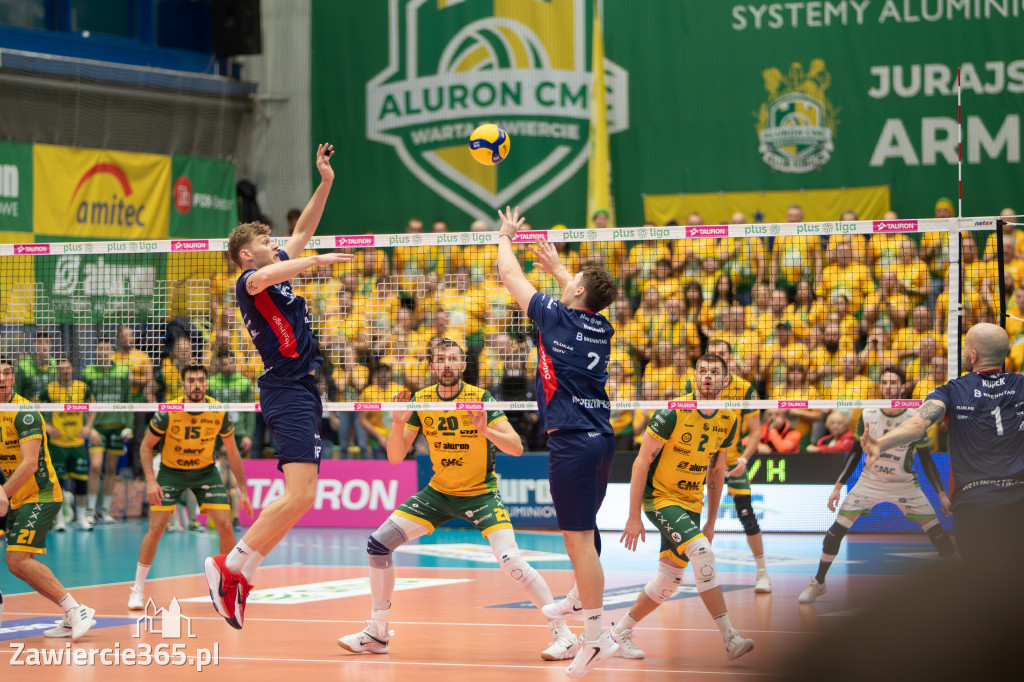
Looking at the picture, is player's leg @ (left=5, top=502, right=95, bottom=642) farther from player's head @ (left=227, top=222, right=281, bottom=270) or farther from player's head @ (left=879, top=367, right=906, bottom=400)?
player's head @ (left=879, top=367, right=906, bottom=400)

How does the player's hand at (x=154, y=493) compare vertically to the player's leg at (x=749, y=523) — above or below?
above

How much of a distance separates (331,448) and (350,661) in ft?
29.4

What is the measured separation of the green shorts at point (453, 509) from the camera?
326 inches

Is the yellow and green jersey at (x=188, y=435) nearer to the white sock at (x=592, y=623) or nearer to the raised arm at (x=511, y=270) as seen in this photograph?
the raised arm at (x=511, y=270)

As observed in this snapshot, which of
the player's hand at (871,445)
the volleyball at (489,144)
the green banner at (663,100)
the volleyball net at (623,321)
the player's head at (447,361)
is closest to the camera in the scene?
the player's hand at (871,445)

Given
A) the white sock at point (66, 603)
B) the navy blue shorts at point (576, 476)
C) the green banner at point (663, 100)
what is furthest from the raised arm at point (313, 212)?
the green banner at point (663, 100)

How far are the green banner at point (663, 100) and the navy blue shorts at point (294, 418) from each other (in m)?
13.0

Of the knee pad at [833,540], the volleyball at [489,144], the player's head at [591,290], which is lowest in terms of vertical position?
the knee pad at [833,540]

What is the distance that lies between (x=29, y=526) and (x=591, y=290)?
15.4 feet

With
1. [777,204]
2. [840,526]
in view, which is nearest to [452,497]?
[840,526]

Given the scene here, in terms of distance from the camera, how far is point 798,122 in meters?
19.4

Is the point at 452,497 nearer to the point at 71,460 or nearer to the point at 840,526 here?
the point at 840,526

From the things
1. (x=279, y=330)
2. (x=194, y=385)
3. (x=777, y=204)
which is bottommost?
(x=194, y=385)

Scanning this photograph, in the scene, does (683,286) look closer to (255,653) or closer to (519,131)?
(519,131)
